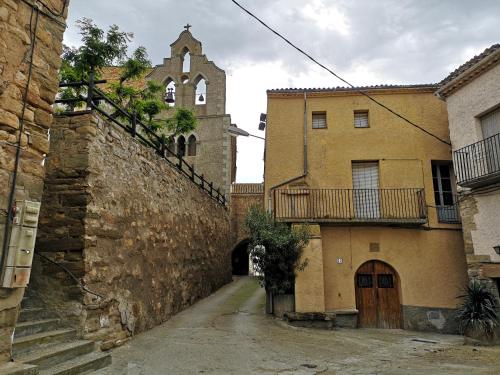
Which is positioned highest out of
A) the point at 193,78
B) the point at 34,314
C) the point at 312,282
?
the point at 193,78

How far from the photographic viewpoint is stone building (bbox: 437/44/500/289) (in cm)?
940

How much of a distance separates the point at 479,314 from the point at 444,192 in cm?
427

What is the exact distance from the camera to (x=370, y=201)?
38.1 feet

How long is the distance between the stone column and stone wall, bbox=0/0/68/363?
7.57 m

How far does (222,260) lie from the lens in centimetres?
1603

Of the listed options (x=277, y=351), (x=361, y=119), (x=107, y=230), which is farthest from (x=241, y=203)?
(x=107, y=230)

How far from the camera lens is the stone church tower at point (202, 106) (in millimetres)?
22047

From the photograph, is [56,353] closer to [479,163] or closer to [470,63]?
[479,163]

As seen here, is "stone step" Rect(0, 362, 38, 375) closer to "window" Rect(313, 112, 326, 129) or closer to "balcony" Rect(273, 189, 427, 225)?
"balcony" Rect(273, 189, 427, 225)

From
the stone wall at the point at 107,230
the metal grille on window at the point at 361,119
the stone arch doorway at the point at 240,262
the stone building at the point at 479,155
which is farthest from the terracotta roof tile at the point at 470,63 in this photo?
the stone arch doorway at the point at 240,262

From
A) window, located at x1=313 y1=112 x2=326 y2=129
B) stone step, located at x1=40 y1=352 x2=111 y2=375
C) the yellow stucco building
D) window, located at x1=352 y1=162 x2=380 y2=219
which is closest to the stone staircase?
stone step, located at x1=40 y1=352 x2=111 y2=375

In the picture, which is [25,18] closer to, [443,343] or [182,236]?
[182,236]

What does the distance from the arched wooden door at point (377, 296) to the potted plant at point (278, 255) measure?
2093mm

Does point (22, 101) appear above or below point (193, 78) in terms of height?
below
